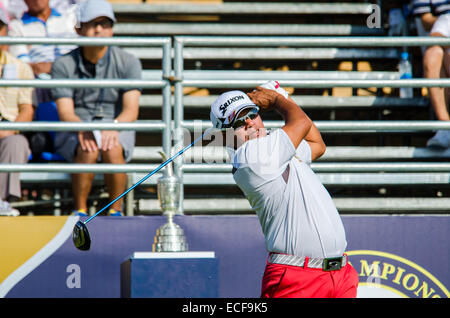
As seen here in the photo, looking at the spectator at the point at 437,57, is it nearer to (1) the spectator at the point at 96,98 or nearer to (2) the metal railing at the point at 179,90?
(2) the metal railing at the point at 179,90

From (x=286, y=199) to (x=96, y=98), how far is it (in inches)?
84.3

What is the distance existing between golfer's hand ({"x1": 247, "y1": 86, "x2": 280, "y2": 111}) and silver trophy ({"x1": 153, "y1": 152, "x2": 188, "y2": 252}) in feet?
2.83

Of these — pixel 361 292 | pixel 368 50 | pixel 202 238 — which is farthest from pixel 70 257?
pixel 368 50

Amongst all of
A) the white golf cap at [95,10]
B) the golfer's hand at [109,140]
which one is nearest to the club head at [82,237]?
the golfer's hand at [109,140]

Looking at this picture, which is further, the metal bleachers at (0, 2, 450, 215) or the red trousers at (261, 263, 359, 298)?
the metal bleachers at (0, 2, 450, 215)

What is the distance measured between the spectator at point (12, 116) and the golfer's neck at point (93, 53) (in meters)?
0.53

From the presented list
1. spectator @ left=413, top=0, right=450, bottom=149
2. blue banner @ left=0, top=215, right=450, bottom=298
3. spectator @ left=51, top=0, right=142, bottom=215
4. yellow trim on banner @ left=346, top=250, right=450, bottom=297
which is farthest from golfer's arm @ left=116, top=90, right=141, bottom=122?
spectator @ left=413, top=0, right=450, bottom=149

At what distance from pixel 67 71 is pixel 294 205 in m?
2.35

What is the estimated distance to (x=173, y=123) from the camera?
4875 millimetres

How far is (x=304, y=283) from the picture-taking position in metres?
3.70

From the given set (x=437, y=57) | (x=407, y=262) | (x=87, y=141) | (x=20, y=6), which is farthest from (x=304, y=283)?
(x=20, y=6)

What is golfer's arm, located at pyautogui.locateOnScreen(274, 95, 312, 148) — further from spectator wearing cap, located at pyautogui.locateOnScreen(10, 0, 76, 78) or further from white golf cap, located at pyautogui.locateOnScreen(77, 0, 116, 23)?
spectator wearing cap, located at pyautogui.locateOnScreen(10, 0, 76, 78)

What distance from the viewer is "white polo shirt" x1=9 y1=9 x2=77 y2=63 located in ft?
20.0
